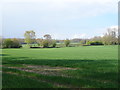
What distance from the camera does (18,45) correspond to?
8381 cm

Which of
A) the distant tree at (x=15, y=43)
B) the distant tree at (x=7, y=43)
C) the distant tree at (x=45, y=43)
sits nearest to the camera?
the distant tree at (x=7, y=43)

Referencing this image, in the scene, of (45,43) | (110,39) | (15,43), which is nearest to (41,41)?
(45,43)

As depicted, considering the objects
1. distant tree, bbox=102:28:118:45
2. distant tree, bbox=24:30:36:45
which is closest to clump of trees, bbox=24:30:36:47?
distant tree, bbox=24:30:36:45

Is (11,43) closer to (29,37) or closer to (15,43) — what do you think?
(15,43)

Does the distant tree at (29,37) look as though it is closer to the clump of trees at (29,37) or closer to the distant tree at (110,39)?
the clump of trees at (29,37)

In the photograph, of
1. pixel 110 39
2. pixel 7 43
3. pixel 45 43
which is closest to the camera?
pixel 7 43

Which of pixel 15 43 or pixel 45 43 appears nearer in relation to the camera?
pixel 15 43

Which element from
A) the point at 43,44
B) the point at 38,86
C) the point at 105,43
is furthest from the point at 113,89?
the point at 105,43

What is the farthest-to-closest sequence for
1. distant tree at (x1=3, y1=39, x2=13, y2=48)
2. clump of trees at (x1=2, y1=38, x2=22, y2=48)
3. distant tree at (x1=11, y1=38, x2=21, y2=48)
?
distant tree at (x1=11, y1=38, x2=21, y2=48) → clump of trees at (x1=2, y1=38, x2=22, y2=48) → distant tree at (x1=3, y1=39, x2=13, y2=48)

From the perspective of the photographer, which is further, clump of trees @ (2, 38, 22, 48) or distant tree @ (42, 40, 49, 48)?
distant tree @ (42, 40, 49, 48)

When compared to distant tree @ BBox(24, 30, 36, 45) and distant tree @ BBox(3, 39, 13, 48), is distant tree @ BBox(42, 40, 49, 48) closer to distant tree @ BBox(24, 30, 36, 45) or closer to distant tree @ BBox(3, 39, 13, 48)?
distant tree @ BBox(24, 30, 36, 45)

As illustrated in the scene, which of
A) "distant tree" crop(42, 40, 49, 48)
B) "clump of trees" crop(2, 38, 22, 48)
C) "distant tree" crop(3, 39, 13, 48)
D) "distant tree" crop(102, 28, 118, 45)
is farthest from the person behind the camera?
"distant tree" crop(102, 28, 118, 45)

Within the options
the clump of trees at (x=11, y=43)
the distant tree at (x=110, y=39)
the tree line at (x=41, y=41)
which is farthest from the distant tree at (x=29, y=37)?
the distant tree at (x=110, y=39)

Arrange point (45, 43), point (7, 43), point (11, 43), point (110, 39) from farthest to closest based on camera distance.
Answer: point (110, 39)
point (45, 43)
point (11, 43)
point (7, 43)
